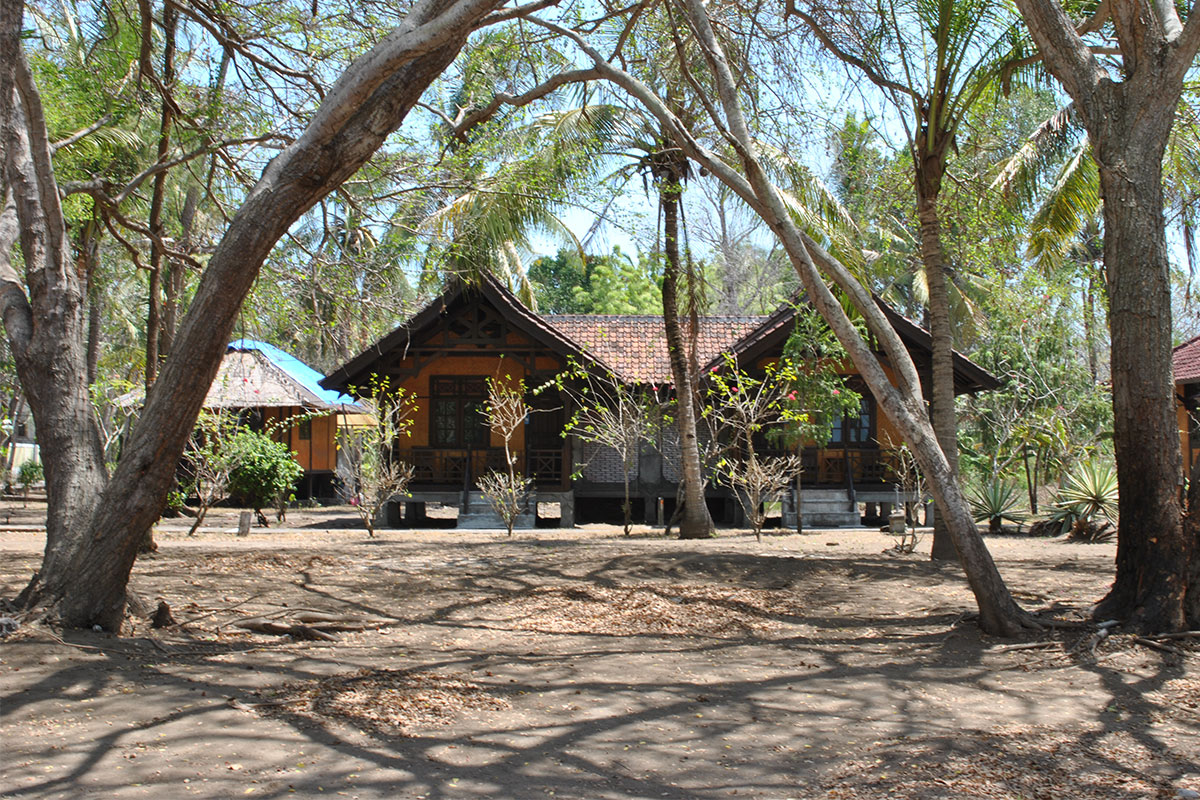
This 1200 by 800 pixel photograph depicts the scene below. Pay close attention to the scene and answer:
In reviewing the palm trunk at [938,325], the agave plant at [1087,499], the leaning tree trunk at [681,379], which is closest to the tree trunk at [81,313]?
the palm trunk at [938,325]

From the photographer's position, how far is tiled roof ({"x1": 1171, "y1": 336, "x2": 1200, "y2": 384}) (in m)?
20.0

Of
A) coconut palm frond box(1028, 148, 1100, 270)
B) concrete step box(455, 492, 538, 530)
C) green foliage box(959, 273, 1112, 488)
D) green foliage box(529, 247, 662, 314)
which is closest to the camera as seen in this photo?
coconut palm frond box(1028, 148, 1100, 270)

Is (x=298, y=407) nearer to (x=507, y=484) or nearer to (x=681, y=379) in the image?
(x=507, y=484)

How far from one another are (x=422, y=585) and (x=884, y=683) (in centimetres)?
476

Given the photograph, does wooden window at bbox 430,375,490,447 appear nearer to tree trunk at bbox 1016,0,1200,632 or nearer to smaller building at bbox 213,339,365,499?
smaller building at bbox 213,339,365,499

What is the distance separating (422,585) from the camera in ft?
30.2

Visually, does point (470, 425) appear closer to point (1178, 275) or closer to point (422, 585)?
point (422, 585)

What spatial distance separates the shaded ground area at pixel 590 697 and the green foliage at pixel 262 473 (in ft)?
23.1

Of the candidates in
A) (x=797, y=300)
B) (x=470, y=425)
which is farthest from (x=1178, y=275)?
(x=470, y=425)

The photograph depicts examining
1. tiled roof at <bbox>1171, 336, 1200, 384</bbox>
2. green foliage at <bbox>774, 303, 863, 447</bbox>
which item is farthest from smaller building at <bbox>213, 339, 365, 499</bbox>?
tiled roof at <bbox>1171, 336, 1200, 384</bbox>

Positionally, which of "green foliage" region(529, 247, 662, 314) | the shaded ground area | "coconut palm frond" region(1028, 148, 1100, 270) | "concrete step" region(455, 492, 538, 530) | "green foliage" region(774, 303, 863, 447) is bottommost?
the shaded ground area

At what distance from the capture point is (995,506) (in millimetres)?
16828

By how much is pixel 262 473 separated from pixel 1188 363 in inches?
753

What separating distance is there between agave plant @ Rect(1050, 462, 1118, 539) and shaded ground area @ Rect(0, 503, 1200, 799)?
279 inches
